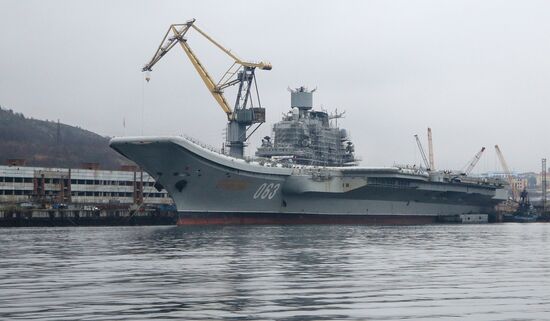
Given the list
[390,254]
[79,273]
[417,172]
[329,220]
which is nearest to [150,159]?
[329,220]

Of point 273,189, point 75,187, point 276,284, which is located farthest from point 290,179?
point 276,284

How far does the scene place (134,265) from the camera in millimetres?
27328

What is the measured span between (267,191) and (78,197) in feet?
130

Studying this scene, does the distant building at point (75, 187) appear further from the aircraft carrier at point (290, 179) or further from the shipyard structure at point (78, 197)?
the aircraft carrier at point (290, 179)

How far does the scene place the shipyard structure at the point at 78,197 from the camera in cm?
8175

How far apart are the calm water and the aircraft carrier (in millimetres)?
32387

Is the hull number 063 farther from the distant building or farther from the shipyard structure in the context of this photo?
the distant building

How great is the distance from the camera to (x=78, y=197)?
343ft

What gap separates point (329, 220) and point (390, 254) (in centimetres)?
4482

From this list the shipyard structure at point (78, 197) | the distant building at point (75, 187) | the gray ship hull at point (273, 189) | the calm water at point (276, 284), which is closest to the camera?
the calm water at point (276, 284)

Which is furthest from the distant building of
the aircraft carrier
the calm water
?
the calm water

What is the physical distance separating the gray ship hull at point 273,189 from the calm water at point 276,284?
31237 mm

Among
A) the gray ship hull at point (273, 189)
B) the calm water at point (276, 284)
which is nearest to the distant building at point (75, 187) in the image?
the gray ship hull at point (273, 189)

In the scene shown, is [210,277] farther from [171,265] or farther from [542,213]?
[542,213]
